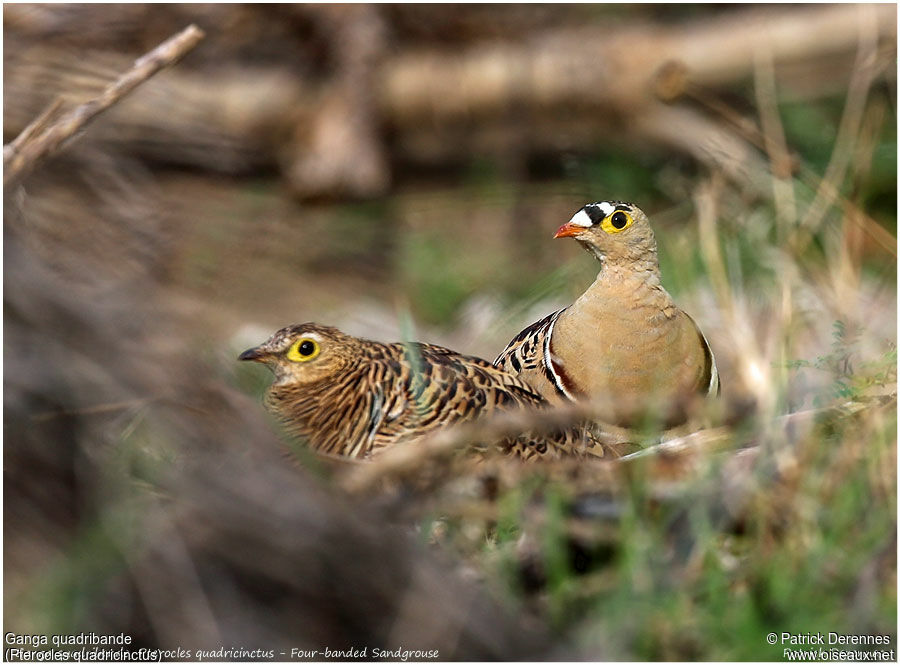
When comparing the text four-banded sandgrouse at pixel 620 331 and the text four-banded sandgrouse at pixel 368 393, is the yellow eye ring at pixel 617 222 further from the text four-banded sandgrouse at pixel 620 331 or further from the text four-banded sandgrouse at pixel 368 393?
the text four-banded sandgrouse at pixel 368 393

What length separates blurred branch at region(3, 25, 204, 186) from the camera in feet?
7.63

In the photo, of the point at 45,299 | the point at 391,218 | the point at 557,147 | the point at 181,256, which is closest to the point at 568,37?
the point at 557,147

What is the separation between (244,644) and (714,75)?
7115 millimetres

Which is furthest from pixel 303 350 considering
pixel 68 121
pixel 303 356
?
pixel 68 121

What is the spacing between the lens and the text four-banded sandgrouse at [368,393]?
2.94 m

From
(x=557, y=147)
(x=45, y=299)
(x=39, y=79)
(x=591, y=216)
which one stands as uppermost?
(x=39, y=79)

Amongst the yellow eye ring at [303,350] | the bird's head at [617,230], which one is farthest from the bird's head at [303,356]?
the bird's head at [617,230]

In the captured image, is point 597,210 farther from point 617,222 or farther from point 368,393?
point 368,393

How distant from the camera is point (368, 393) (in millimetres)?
3025

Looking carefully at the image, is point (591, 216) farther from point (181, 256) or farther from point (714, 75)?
point (714, 75)

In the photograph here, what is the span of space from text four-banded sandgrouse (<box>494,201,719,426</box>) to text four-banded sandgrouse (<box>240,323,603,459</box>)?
0.18 metres

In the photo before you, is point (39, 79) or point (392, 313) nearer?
point (39, 79)

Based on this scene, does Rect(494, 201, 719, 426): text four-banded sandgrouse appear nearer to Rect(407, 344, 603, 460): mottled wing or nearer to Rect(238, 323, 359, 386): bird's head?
Rect(407, 344, 603, 460): mottled wing

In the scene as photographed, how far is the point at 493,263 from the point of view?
7582 millimetres
